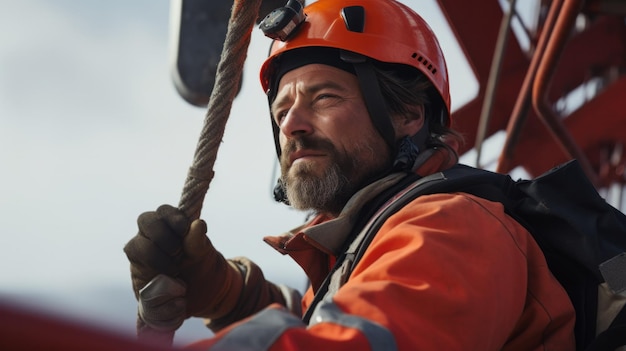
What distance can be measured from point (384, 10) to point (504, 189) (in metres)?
Result: 0.90

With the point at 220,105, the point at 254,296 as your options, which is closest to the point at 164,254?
the point at 220,105

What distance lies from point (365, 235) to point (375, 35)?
1.00 m

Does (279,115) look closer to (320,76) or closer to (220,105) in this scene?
(320,76)

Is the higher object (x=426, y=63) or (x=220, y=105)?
(x=220, y=105)

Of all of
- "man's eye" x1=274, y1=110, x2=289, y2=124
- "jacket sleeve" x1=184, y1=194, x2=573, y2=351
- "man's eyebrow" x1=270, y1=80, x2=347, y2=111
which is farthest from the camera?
"man's eye" x1=274, y1=110, x2=289, y2=124

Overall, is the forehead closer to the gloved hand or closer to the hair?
the hair

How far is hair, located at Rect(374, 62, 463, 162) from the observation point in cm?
281

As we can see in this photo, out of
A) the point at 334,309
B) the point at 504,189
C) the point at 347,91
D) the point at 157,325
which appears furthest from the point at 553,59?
the point at 334,309

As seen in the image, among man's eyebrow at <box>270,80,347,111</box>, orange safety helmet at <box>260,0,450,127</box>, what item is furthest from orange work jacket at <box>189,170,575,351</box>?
orange safety helmet at <box>260,0,450,127</box>

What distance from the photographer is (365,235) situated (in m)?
2.01

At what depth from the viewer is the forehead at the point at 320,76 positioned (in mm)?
2721

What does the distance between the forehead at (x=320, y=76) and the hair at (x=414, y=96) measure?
0.40ft

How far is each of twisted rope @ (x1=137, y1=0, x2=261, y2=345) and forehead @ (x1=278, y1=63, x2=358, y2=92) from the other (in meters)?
0.31

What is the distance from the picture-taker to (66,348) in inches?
33.6
